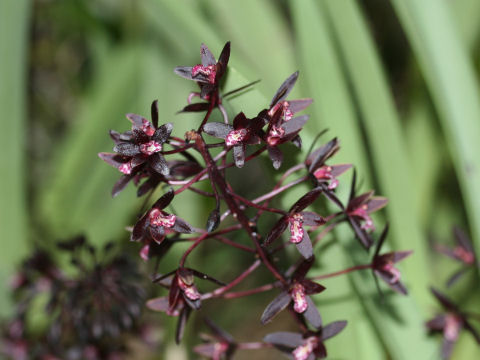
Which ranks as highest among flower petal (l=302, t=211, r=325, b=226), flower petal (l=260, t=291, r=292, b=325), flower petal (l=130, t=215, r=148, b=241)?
flower petal (l=130, t=215, r=148, b=241)

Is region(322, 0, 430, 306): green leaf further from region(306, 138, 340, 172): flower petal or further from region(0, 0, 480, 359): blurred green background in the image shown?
region(306, 138, 340, 172): flower petal

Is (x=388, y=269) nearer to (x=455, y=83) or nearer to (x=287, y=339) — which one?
(x=287, y=339)

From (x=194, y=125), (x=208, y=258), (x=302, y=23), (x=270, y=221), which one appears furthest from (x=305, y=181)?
(x=208, y=258)

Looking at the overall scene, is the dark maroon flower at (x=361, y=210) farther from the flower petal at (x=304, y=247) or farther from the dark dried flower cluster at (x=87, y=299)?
the dark dried flower cluster at (x=87, y=299)

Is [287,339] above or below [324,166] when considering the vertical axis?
below

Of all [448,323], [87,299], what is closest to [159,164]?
[87,299]

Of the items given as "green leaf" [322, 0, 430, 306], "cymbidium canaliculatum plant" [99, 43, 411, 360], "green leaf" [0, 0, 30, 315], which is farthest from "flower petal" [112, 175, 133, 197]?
"green leaf" [0, 0, 30, 315]

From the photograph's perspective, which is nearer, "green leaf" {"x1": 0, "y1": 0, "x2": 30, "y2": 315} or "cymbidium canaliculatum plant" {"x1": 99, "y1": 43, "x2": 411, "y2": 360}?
"cymbidium canaliculatum plant" {"x1": 99, "y1": 43, "x2": 411, "y2": 360}
